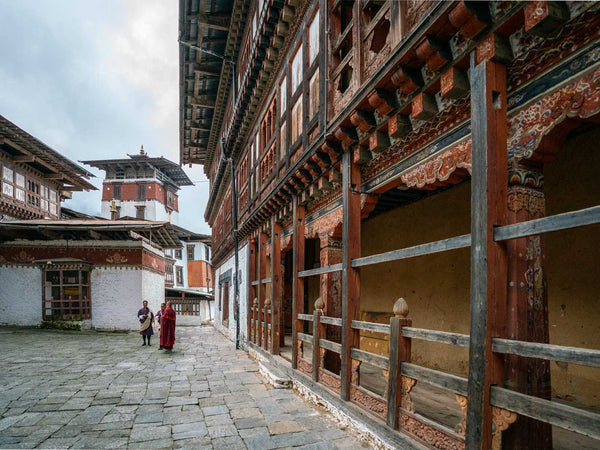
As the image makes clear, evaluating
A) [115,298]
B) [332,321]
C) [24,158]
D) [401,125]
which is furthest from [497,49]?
[24,158]

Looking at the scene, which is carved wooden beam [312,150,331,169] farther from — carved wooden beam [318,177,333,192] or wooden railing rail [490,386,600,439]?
wooden railing rail [490,386,600,439]

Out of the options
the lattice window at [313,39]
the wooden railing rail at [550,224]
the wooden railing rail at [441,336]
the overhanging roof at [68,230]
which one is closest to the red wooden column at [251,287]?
the lattice window at [313,39]

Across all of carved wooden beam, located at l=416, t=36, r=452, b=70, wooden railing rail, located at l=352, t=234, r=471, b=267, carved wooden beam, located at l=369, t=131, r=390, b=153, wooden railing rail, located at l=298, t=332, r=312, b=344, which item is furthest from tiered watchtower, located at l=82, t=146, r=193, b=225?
carved wooden beam, located at l=416, t=36, r=452, b=70

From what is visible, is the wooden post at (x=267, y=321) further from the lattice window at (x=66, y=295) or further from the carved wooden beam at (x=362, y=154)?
the lattice window at (x=66, y=295)

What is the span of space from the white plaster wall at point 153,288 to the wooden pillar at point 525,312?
57.0 ft

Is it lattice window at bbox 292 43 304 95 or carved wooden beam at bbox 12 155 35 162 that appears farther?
carved wooden beam at bbox 12 155 35 162

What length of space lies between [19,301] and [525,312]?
1935 centimetres

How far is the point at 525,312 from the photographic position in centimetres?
249

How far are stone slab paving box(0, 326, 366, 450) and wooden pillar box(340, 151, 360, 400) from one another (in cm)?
73

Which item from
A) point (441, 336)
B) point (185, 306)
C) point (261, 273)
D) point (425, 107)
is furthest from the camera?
point (185, 306)

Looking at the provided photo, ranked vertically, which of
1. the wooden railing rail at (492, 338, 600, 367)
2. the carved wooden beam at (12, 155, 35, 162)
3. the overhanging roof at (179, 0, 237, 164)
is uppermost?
the overhanging roof at (179, 0, 237, 164)

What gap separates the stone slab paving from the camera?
4.21 m

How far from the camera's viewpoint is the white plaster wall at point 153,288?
18.0 meters

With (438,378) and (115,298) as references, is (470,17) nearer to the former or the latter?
(438,378)
